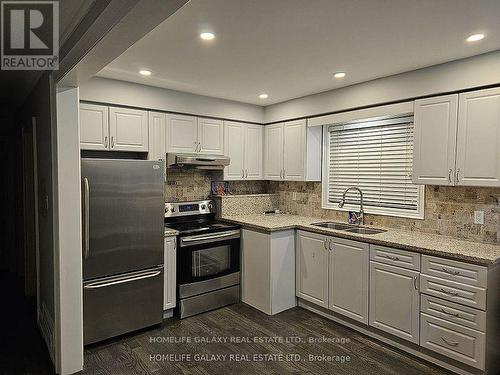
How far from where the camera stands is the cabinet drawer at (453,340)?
2.41 meters

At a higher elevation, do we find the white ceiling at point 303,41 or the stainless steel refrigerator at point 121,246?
the white ceiling at point 303,41

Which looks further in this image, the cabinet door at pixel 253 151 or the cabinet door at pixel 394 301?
the cabinet door at pixel 253 151

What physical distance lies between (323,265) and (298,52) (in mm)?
2089

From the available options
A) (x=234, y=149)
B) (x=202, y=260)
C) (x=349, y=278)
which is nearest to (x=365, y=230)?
(x=349, y=278)

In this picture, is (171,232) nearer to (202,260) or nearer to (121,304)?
(202,260)

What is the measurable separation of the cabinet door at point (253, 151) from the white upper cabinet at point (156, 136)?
1.23 meters

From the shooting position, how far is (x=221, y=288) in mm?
3826

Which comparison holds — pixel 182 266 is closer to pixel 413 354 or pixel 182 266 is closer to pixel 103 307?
A: pixel 103 307

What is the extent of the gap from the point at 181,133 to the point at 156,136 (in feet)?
1.03

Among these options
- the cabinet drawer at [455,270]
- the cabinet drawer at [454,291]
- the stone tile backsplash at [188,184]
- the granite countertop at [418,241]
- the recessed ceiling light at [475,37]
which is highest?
the recessed ceiling light at [475,37]

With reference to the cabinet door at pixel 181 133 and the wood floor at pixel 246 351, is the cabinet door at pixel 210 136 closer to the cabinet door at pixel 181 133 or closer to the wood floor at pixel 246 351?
the cabinet door at pixel 181 133

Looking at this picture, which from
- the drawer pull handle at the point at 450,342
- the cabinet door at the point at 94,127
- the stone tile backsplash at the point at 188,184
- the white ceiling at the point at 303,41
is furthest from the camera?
the stone tile backsplash at the point at 188,184

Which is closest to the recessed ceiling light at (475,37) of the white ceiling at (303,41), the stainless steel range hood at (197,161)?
the white ceiling at (303,41)

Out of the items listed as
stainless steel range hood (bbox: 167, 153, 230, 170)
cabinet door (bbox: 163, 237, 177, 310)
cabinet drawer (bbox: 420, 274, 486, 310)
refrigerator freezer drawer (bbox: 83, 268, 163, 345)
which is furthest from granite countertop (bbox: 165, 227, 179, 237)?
cabinet drawer (bbox: 420, 274, 486, 310)
